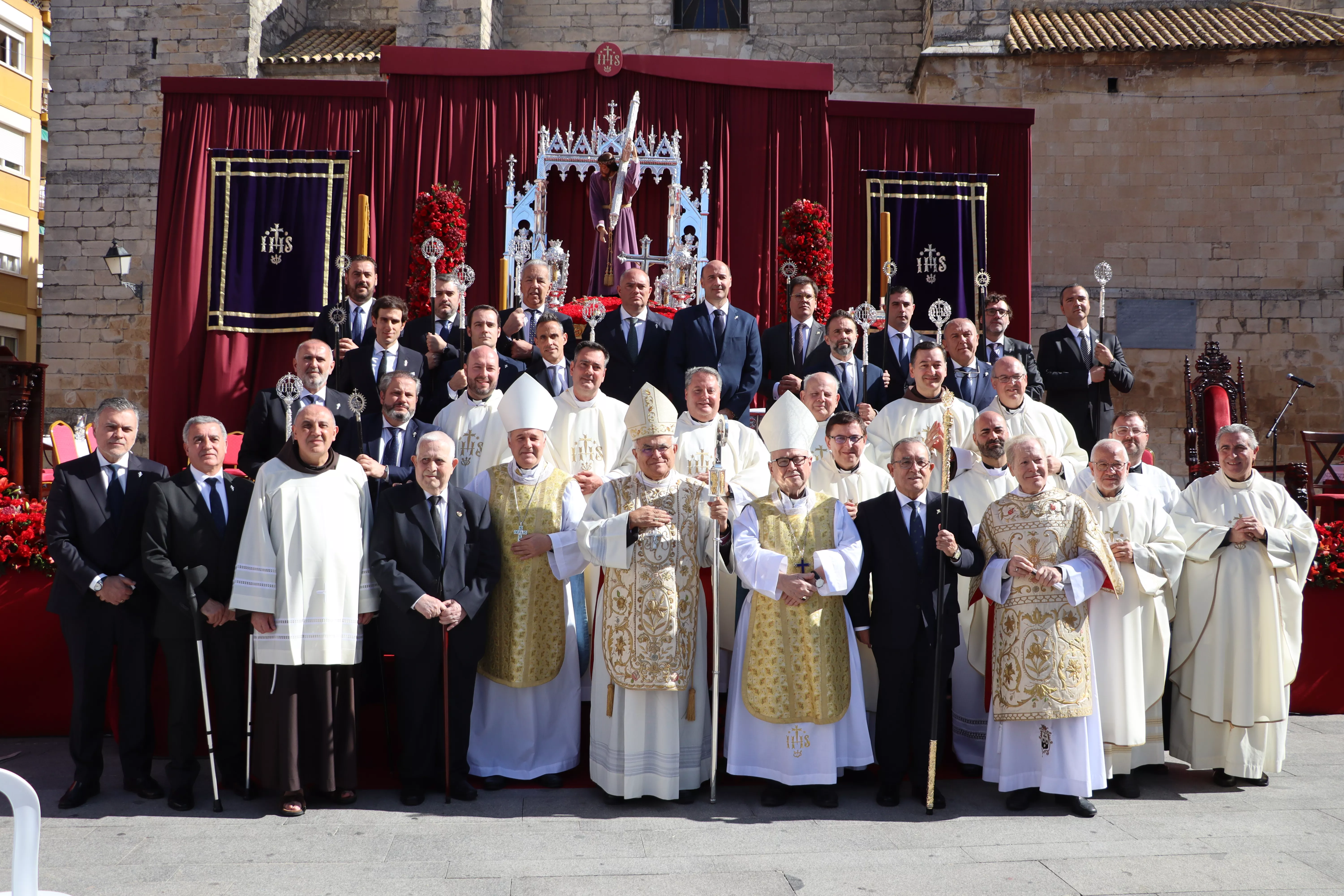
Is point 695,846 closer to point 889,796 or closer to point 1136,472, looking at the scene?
point 889,796

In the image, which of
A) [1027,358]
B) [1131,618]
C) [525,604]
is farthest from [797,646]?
[1027,358]

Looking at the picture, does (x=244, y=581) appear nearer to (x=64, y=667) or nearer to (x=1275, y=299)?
(x=64, y=667)

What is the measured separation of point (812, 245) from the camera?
8.99 meters

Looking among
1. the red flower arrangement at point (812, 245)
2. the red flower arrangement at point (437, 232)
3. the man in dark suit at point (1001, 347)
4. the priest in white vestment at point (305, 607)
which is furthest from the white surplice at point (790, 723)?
the red flower arrangement at point (437, 232)

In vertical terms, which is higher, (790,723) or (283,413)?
(283,413)

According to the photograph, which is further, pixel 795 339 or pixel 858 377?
pixel 795 339

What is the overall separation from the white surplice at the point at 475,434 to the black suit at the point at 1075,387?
365 centimetres

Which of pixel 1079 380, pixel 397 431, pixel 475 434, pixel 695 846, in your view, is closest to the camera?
pixel 695 846

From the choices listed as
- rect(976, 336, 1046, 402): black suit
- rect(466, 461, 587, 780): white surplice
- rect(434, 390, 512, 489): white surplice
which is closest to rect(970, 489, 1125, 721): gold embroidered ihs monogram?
rect(466, 461, 587, 780): white surplice

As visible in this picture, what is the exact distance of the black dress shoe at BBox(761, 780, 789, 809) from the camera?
4.49 meters

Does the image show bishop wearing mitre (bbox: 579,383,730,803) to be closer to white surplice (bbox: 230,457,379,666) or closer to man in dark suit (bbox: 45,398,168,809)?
white surplice (bbox: 230,457,379,666)

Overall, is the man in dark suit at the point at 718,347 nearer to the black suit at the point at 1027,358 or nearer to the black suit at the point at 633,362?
the black suit at the point at 633,362

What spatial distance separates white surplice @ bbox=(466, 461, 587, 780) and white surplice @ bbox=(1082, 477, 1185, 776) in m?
2.28

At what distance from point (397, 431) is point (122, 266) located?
9.69m
